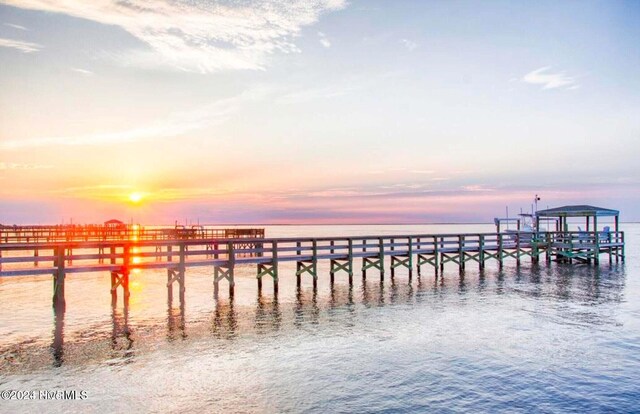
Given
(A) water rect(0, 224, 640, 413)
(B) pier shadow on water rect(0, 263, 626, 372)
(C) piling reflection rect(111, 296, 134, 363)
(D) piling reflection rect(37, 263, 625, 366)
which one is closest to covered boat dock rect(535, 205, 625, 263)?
(D) piling reflection rect(37, 263, 625, 366)

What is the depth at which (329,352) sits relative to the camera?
11828 millimetres

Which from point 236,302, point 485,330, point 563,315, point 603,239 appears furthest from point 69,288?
point 603,239

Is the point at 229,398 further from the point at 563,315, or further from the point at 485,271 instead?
the point at 485,271

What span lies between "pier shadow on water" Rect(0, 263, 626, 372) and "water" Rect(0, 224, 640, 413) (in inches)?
3.2

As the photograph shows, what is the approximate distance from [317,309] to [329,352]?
617 centimetres

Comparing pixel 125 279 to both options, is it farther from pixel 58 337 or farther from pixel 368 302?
pixel 368 302

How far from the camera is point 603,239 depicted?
3866cm

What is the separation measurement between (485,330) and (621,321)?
16.9ft

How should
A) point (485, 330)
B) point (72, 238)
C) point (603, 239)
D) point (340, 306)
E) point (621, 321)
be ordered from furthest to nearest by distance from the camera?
point (72, 238) → point (603, 239) → point (340, 306) → point (621, 321) → point (485, 330)

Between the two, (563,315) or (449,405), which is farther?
(563,315)

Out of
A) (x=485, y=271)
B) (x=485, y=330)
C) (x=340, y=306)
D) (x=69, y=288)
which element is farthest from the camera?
(x=485, y=271)

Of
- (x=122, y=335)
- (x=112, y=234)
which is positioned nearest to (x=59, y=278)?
(x=122, y=335)

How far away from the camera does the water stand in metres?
8.84

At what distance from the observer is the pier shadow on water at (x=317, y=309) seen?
40.2 feet
